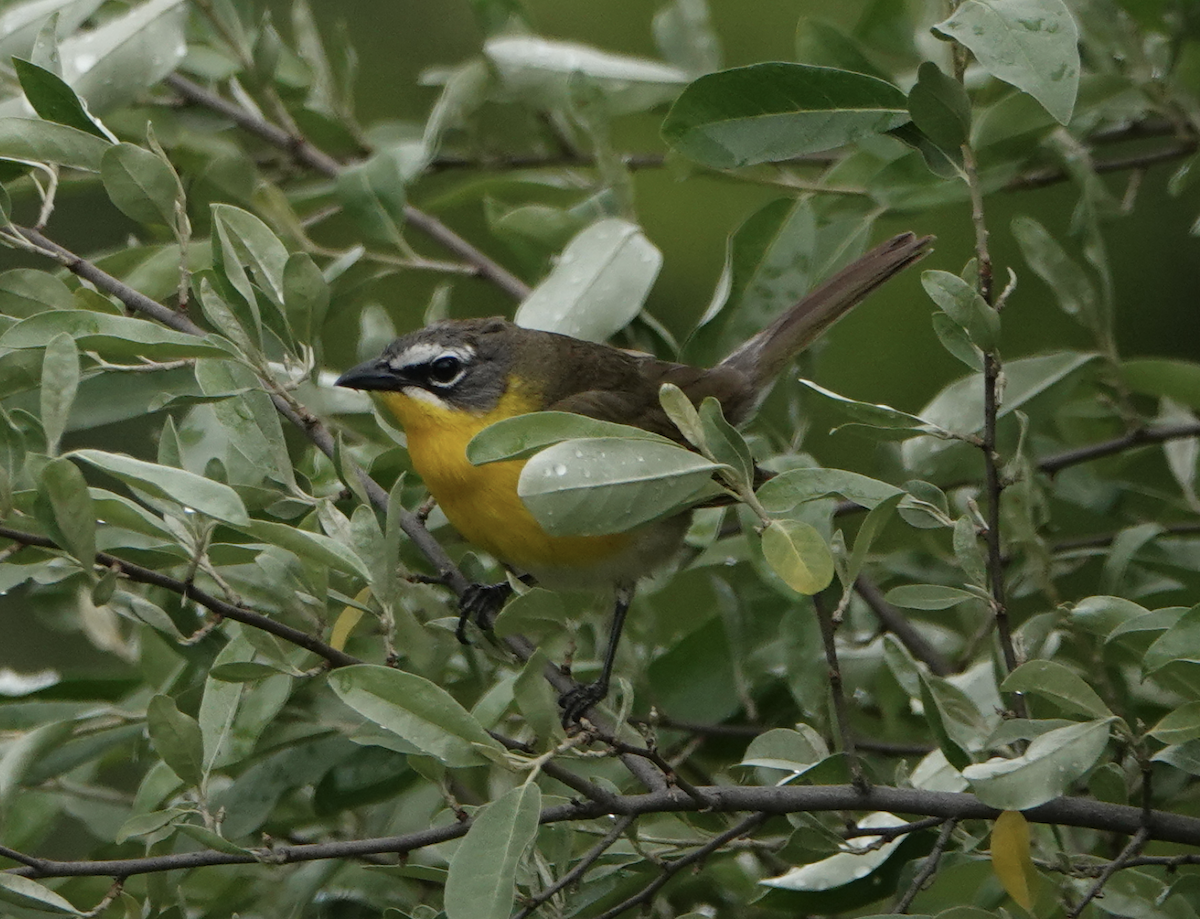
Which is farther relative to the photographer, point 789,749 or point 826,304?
point 826,304

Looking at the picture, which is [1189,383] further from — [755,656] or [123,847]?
[123,847]

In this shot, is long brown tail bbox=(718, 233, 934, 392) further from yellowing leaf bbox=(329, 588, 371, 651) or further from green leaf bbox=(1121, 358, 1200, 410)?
yellowing leaf bbox=(329, 588, 371, 651)

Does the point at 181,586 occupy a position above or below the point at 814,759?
above

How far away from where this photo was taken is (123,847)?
8.73 ft

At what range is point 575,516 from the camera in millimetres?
1787

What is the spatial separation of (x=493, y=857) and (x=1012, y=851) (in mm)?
674

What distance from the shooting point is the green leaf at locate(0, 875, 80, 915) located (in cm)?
189

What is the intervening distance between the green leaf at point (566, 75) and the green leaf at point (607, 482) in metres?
1.54

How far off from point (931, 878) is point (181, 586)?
1117 mm

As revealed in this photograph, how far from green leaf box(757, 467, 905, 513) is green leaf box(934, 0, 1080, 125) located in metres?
0.53

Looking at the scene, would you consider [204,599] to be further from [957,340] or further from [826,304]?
[826,304]

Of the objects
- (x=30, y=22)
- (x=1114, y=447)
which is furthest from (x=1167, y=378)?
(x=30, y=22)

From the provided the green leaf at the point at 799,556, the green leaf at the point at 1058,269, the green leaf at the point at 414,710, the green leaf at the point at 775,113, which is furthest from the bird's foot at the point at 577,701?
the green leaf at the point at 1058,269

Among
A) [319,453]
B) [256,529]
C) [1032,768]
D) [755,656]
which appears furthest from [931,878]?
[319,453]
